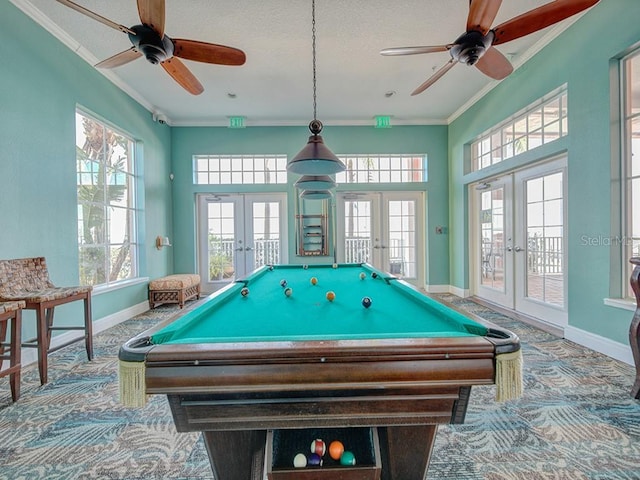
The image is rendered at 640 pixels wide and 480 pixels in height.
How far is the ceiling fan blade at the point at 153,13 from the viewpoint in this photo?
1.70 metres

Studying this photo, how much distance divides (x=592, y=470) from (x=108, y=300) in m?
4.70

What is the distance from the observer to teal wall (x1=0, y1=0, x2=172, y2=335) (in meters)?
2.58

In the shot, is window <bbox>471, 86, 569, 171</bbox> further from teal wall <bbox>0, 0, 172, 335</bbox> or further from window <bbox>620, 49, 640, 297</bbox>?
teal wall <bbox>0, 0, 172, 335</bbox>

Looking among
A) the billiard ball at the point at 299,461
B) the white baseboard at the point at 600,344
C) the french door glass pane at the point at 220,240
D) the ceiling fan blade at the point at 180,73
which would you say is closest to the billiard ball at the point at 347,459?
the billiard ball at the point at 299,461

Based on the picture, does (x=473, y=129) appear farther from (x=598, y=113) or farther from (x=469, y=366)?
(x=469, y=366)

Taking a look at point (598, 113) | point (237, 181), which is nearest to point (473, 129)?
point (598, 113)

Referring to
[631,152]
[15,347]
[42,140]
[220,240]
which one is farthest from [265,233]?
[631,152]

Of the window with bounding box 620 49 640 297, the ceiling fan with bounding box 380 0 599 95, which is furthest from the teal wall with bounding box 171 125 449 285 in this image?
the ceiling fan with bounding box 380 0 599 95

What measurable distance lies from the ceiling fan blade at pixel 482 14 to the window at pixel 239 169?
13.6 feet

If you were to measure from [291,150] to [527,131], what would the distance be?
362cm

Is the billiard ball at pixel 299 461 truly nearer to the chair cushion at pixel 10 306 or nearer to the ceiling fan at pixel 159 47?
the chair cushion at pixel 10 306

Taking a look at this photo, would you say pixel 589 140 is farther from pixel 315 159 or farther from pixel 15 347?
pixel 15 347

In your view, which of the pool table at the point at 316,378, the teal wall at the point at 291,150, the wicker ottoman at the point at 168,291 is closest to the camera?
the pool table at the point at 316,378

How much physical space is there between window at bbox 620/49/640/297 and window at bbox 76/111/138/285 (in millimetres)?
5474
